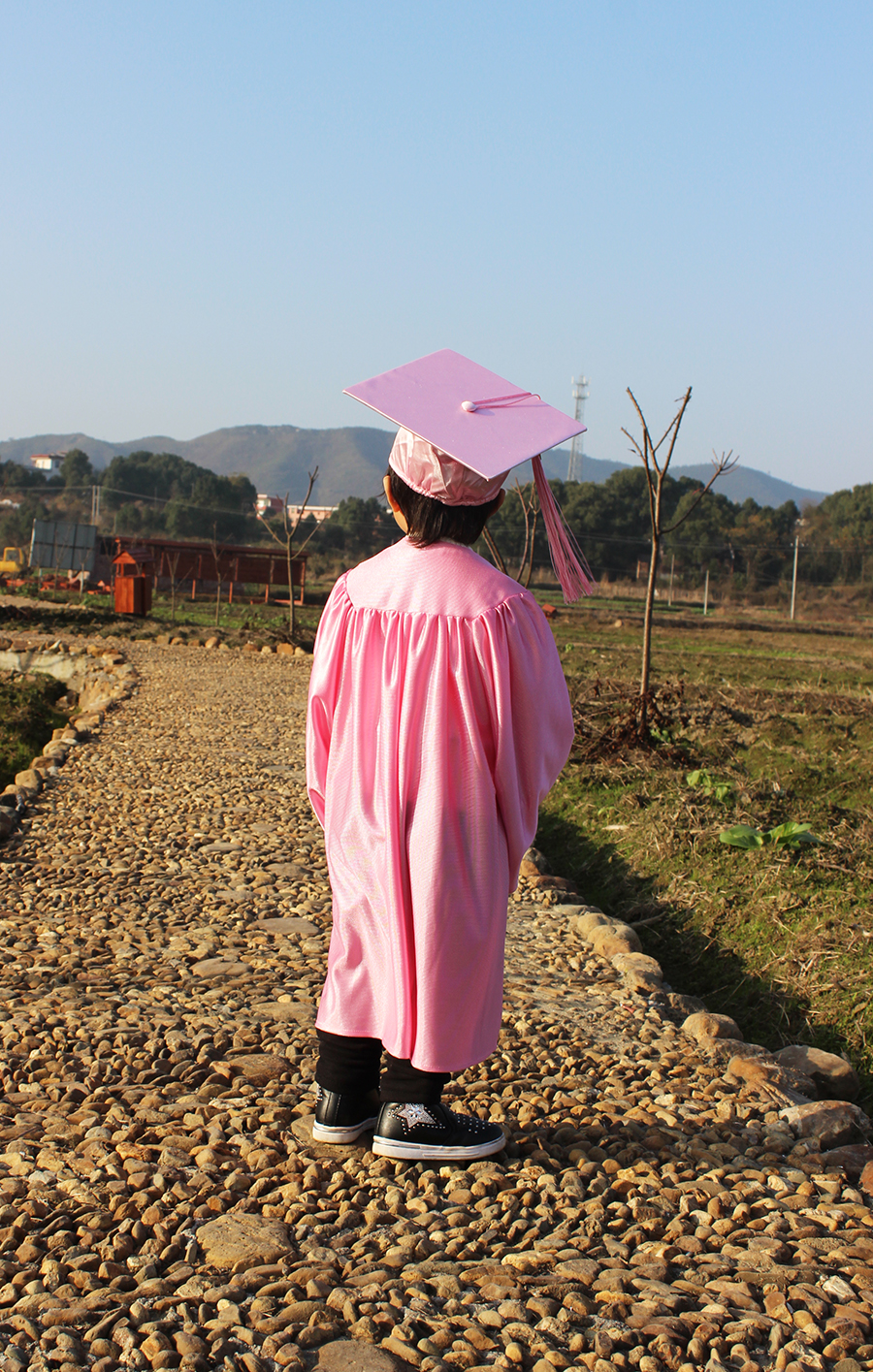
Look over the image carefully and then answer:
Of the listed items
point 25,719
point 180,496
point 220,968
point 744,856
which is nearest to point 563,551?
point 220,968

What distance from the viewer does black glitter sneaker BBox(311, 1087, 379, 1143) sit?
2459 mm

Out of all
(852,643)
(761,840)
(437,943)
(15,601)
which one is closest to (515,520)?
(852,643)

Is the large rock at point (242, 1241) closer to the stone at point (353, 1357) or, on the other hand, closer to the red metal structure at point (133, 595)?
the stone at point (353, 1357)

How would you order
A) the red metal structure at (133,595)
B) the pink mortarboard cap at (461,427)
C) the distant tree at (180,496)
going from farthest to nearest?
the distant tree at (180,496) < the red metal structure at (133,595) < the pink mortarboard cap at (461,427)

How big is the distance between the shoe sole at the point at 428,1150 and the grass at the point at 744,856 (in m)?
1.70

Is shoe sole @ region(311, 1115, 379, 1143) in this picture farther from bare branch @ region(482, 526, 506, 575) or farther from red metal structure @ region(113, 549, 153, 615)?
red metal structure @ region(113, 549, 153, 615)

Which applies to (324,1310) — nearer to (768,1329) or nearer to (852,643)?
(768,1329)

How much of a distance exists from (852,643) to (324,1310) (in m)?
26.8

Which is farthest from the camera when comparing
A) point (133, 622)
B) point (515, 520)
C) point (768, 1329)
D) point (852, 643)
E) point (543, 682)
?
point (515, 520)

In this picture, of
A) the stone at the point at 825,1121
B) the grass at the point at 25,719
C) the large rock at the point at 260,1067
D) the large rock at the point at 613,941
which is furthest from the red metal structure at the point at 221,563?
the stone at the point at 825,1121

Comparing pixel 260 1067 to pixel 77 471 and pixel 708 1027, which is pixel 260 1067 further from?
pixel 77 471

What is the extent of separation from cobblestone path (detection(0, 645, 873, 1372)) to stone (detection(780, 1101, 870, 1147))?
0.17 ft

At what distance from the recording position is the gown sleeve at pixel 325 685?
2426mm

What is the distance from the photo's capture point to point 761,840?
5.35 m
